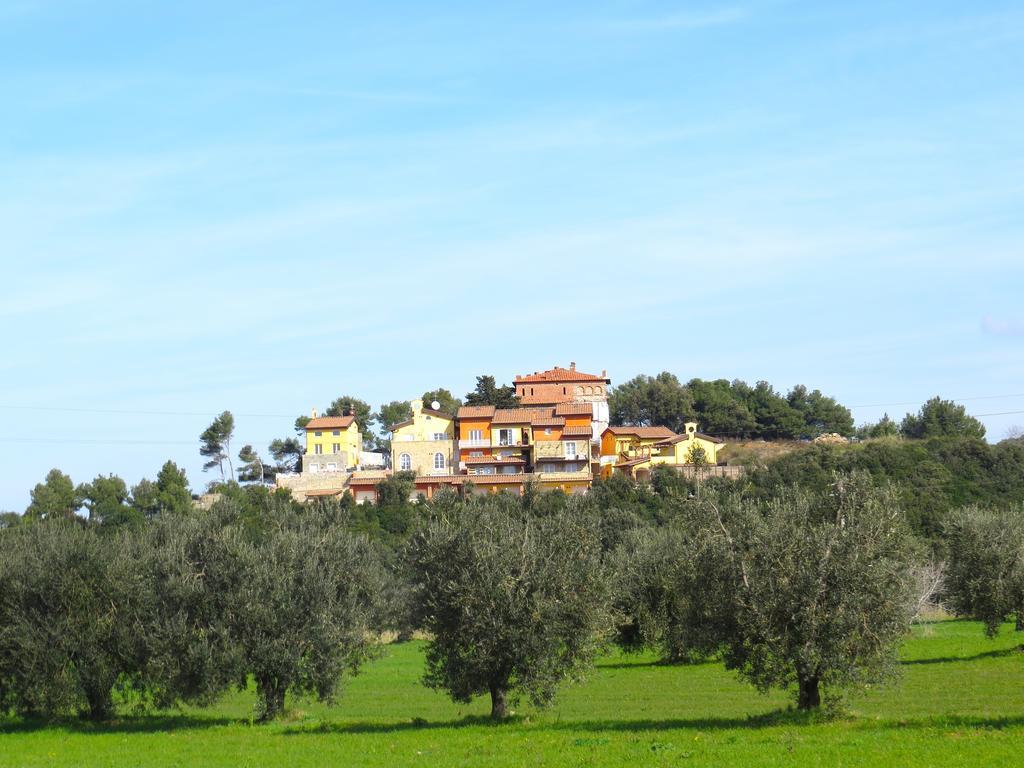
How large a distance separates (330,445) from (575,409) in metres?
27.4

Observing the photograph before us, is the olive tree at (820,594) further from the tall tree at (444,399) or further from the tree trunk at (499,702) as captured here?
the tall tree at (444,399)

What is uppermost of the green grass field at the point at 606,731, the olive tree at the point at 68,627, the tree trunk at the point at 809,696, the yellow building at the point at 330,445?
the yellow building at the point at 330,445

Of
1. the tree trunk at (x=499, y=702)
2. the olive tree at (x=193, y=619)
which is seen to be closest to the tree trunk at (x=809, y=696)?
the tree trunk at (x=499, y=702)

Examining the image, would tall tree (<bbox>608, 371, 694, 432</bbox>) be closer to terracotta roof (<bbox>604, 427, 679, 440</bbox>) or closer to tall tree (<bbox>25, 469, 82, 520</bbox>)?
terracotta roof (<bbox>604, 427, 679, 440</bbox>)

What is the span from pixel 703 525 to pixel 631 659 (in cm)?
2609

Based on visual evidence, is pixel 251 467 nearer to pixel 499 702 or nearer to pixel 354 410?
pixel 354 410

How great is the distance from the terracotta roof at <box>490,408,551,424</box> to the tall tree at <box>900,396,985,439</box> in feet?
157

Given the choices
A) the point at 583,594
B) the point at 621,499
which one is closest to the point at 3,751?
the point at 583,594

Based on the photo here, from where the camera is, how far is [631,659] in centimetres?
5428

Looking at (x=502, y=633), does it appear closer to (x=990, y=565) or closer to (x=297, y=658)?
(x=297, y=658)

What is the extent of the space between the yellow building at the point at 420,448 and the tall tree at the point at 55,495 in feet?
105

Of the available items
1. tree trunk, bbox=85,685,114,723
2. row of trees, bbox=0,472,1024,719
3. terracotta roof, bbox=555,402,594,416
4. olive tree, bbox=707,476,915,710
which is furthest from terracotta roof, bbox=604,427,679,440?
olive tree, bbox=707,476,915,710

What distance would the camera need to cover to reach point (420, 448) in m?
120

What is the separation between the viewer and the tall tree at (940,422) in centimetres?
13750
